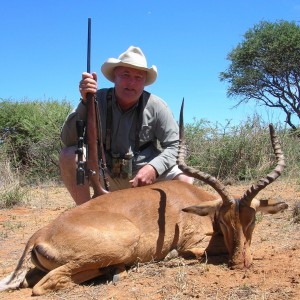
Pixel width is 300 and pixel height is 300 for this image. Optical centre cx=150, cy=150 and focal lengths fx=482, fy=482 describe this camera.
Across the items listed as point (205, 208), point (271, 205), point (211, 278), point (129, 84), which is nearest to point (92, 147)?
point (129, 84)

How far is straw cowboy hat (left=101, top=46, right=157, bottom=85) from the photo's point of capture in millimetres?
5992

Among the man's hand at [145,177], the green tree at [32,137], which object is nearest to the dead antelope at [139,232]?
the man's hand at [145,177]

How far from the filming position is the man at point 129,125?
19.9 feet

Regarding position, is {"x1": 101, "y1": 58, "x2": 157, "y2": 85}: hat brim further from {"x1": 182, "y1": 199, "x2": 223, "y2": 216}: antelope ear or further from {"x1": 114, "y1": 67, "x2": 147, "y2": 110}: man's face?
{"x1": 182, "y1": 199, "x2": 223, "y2": 216}: antelope ear

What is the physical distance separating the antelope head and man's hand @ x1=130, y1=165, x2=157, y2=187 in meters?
0.75

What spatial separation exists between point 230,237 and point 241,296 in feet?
2.96

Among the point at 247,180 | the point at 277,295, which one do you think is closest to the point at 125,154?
the point at 277,295

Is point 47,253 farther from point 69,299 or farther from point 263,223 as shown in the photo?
point 263,223

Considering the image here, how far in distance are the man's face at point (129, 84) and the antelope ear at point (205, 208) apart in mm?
1815

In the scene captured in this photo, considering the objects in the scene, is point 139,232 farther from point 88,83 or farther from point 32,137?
point 32,137

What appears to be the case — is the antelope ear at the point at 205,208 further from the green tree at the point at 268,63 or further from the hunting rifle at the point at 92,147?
the green tree at the point at 268,63

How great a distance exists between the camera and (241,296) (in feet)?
12.0

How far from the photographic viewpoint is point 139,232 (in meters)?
4.63

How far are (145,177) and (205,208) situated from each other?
103 centimetres
